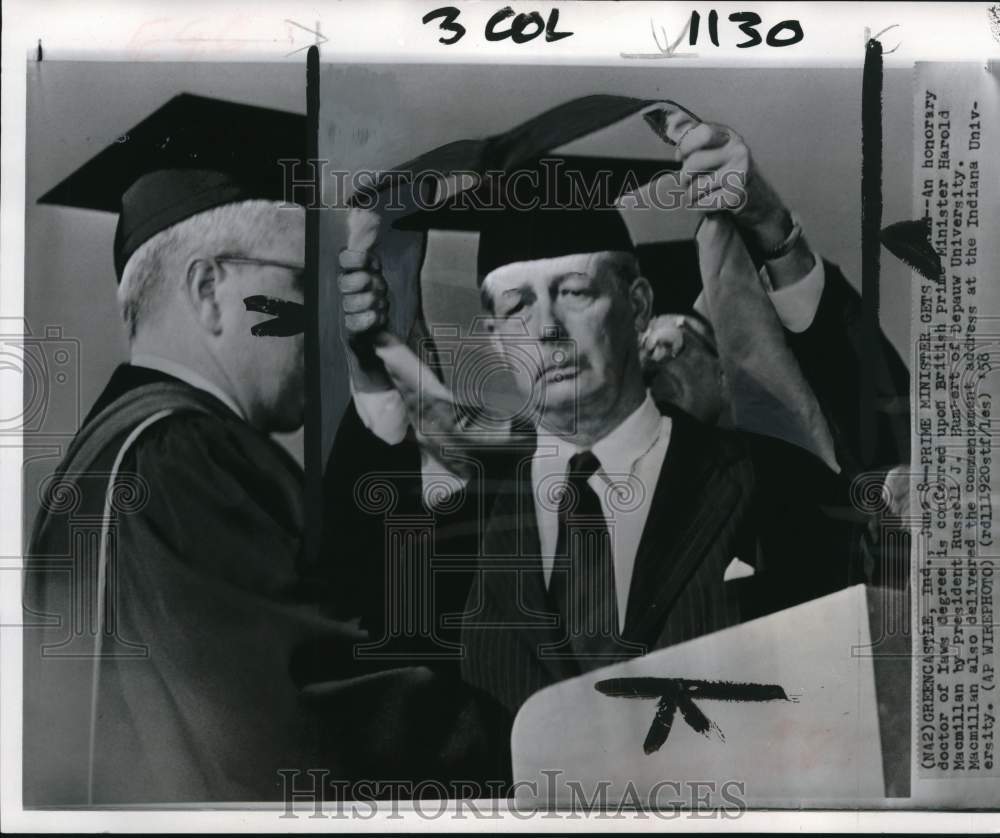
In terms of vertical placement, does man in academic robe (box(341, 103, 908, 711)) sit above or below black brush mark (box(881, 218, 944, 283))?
below

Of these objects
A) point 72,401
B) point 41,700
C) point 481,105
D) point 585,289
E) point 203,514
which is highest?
point 481,105

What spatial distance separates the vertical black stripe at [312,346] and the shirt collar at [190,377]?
7.6 inches

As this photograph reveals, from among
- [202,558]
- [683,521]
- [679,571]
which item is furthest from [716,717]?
[202,558]

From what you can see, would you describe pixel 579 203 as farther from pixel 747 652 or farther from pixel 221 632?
pixel 221 632

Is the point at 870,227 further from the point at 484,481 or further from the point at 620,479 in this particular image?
the point at 484,481

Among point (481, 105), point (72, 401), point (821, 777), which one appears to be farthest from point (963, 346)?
point (72, 401)

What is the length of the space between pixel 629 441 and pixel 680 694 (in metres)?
0.68

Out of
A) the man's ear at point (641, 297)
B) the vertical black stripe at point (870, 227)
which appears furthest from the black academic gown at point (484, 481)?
the man's ear at point (641, 297)

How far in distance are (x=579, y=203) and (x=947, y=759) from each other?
1.77 metres

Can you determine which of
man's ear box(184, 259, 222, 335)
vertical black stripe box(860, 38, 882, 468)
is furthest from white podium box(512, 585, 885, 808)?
man's ear box(184, 259, 222, 335)

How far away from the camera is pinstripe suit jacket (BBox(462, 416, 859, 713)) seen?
124 inches

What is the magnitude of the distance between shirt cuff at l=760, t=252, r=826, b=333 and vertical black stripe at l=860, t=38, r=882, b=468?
12 cm

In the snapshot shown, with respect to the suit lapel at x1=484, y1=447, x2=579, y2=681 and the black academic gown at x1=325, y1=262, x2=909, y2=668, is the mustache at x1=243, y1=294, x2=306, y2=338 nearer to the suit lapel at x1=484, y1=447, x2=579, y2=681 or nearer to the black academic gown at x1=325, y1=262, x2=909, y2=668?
the black academic gown at x1=325, y1=262, x2=909, y2=668

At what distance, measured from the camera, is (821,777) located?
3.19 m
